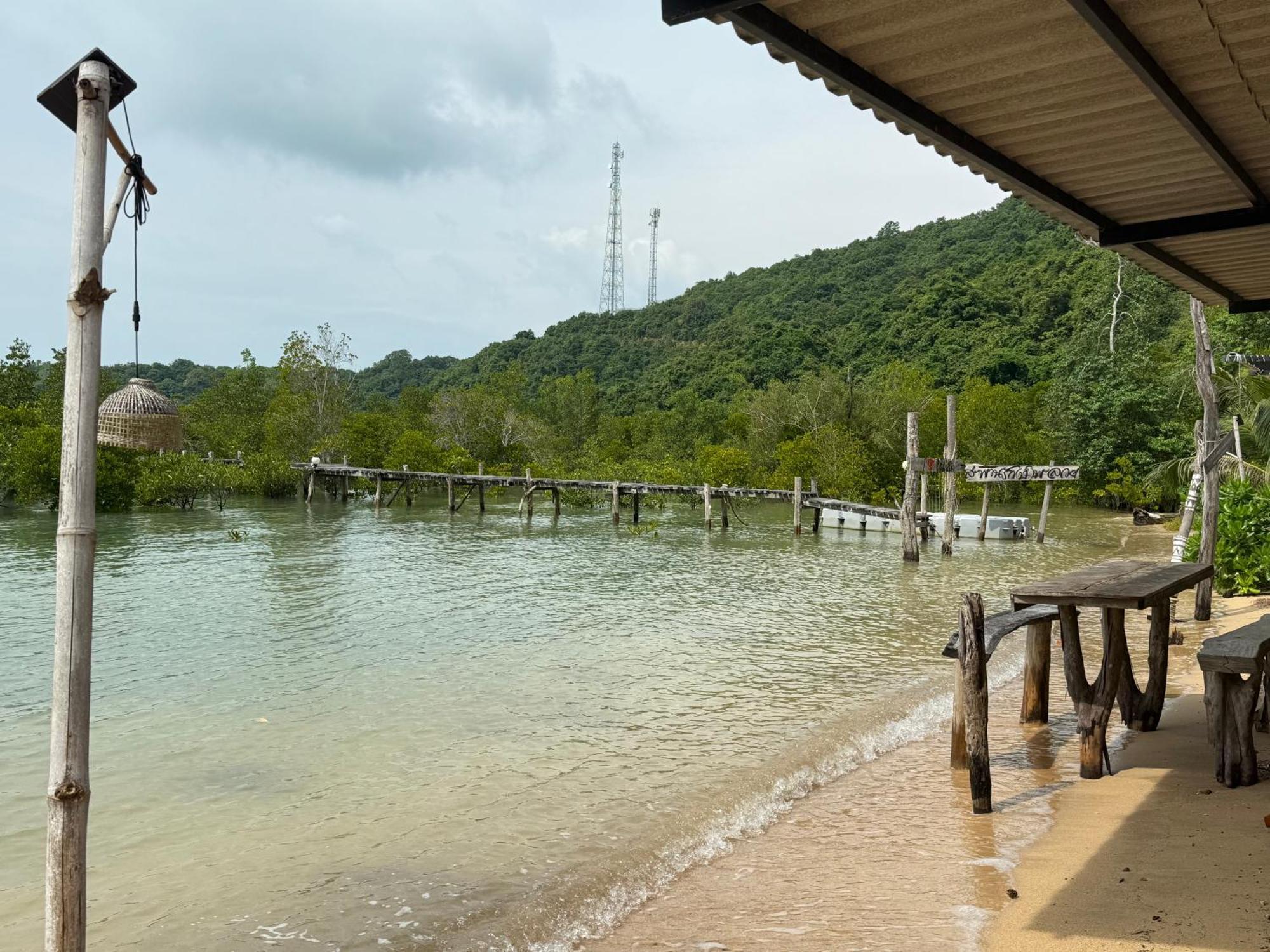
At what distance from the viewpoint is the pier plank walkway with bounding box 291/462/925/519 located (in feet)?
83.3

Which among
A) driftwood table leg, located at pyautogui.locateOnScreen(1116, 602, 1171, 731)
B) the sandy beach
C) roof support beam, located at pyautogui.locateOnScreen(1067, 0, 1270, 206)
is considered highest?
roof support beam, located at pyautogui.locateOnScreen(1067, 0, 1270, 206)

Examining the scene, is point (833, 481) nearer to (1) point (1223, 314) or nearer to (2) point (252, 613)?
(1) point (1223, 314)

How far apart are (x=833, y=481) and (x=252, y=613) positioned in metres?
22.4

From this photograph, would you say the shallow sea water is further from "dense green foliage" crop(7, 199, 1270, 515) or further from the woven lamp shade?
"dense green foliage" crop(7, 199, 1270, 515)

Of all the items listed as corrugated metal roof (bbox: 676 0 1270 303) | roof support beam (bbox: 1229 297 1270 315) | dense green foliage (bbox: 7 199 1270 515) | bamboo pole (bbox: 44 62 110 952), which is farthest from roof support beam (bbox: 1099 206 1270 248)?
dense green foliage (bbox: 7 199 1270 515)

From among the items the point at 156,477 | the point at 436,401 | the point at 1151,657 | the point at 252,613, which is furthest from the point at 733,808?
the point at 436,401

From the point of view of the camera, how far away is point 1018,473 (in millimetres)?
18688

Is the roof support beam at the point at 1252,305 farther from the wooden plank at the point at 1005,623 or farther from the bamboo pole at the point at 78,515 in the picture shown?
the bamboo pole at the point at 78,515

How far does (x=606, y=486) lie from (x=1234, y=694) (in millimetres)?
24290

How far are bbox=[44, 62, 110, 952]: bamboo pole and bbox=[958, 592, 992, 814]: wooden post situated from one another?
398 cm

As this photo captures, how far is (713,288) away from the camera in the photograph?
80312 mm

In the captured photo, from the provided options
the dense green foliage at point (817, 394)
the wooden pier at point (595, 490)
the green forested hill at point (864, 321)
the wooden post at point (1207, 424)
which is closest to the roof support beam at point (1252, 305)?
the wooden post at point (1207, 424)

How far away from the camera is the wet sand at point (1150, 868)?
135 inches

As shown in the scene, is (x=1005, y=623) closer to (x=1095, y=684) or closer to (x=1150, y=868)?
(x=1095, y=684)
